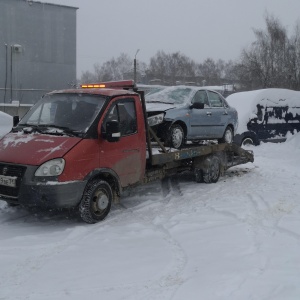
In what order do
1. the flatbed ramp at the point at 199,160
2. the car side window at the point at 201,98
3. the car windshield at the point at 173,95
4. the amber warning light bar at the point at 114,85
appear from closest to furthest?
the amber warning light bar at the point at 114,85, the flatbed ramp at the point at 199,160, the car windshield at the point at 173,95, the car side window at the point at 201,98

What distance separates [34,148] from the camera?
6.28 meters

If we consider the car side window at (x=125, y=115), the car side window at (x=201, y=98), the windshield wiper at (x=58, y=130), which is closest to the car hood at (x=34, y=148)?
the windshield wiper at (x=58, y=130)

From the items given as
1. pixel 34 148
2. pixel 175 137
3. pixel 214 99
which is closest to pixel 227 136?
pixel 214 99

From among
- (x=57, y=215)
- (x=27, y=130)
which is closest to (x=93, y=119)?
(x=27, y=130)

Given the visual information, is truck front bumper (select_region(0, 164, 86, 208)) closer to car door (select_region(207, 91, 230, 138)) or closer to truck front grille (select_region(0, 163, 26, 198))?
truck front grille (select_region(0, 163, 26, 198))

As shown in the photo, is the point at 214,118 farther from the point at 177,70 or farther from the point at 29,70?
the point at 177,70

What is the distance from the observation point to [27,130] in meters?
6.88

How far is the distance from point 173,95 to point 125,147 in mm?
2744

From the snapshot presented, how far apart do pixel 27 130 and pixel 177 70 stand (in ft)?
254

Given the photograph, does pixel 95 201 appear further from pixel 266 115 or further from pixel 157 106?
pixel 266 115

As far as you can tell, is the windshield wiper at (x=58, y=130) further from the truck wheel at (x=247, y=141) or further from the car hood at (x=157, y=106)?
the truck wheel at (x=247, y=141)

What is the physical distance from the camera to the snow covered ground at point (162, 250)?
13.7 feet

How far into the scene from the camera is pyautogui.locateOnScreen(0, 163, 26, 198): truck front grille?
6.10m

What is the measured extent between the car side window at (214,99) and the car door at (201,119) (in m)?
0.19
